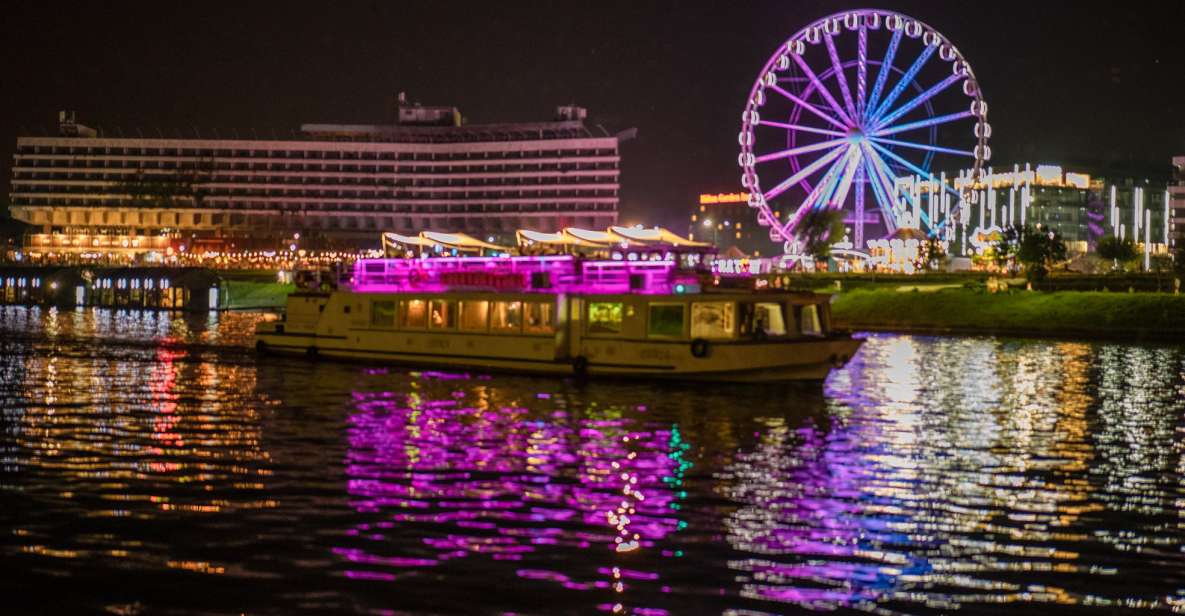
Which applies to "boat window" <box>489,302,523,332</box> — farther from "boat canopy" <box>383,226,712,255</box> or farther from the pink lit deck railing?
"boat canopy" <box>383,226,712,255</box>

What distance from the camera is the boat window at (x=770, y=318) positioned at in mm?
37344

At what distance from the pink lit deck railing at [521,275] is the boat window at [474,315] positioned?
2.27 feet

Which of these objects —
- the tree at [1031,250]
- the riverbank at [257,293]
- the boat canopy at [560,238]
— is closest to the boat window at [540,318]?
the boat canopy at [560,238]

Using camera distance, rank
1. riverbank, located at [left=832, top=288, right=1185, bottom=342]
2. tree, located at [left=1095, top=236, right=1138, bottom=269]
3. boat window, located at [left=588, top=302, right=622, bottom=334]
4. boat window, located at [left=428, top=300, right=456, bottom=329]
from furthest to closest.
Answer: tree, located at [left=1095, top=236, right=1138, bottom=269] → riverbank, located at [left=832, top=288, right=1185, bottom=342] → boat window, located at [left=428, top=300, right=456, bottom=329] → boat window, located at [left=588, top=302, right=622, bottom=334]

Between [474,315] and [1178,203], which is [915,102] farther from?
[1178,203]

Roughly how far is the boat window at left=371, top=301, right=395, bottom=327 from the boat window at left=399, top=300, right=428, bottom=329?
0.48m

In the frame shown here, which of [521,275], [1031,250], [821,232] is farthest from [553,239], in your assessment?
[821,232]

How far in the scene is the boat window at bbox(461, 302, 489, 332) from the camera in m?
42.1

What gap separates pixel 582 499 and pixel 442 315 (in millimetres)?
24746

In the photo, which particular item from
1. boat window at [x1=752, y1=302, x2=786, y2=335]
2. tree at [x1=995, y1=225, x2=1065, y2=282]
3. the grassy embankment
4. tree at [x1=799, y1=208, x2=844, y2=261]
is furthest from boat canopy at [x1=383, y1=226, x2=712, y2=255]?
tree at [x1=799, y1=208, x2=844, y2=261]

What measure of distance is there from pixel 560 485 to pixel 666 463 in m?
3.25

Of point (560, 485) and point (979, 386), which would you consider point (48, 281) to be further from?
point (560, 485)

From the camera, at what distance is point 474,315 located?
4234 cm

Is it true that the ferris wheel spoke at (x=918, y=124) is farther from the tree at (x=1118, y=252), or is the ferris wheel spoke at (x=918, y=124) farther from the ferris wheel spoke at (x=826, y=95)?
the tree at (x=1118, y=252)
